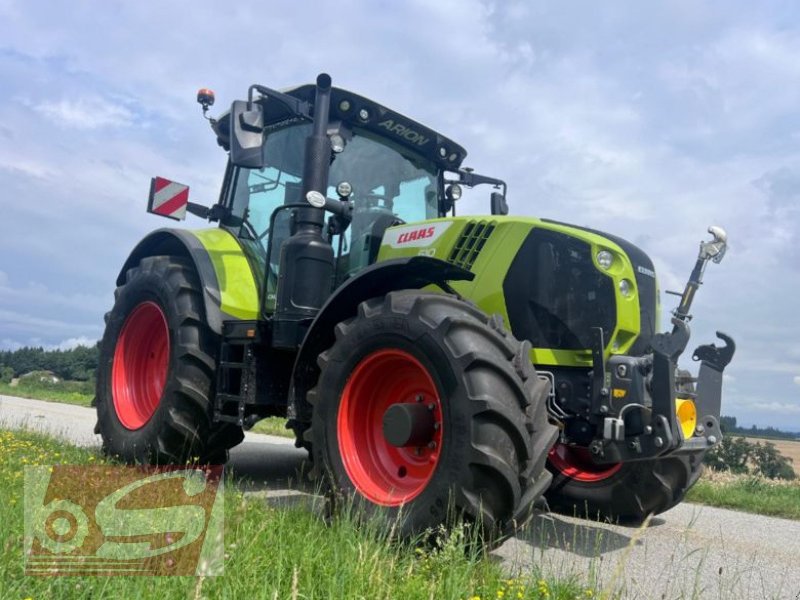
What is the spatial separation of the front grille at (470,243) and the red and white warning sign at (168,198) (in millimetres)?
2565

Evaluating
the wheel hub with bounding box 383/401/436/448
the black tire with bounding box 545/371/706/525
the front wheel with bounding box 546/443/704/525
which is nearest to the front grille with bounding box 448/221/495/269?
the wheel hub with bounding box 383/401/436/448

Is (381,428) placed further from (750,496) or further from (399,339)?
(750,496)

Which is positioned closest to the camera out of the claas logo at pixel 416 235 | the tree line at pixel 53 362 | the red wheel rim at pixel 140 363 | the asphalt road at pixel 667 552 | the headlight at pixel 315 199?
the asphalt road at pixel 667 552

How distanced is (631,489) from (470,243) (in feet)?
6.10

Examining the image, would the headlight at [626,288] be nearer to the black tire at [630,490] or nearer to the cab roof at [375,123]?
the black tire at [630,490]

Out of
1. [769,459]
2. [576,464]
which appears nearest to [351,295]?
[576,464]

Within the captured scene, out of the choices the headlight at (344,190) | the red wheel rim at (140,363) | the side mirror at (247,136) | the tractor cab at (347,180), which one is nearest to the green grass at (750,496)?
the tractor cab at (347,180)

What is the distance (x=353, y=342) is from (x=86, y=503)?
4.99ft

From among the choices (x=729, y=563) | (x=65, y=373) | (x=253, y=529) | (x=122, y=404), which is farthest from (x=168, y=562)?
(x=65, y=373)

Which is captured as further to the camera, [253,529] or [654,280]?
[654,280]

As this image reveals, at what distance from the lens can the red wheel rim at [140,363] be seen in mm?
5836

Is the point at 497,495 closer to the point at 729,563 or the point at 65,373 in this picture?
the point at 729,563

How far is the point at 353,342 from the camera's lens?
3.71 m

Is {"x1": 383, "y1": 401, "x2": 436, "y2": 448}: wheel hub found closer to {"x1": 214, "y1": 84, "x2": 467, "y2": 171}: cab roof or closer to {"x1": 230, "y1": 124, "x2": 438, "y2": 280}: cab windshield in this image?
{"x1": 230, "y1": 124, "x2": 438, "y2": 280}: cab windshield
